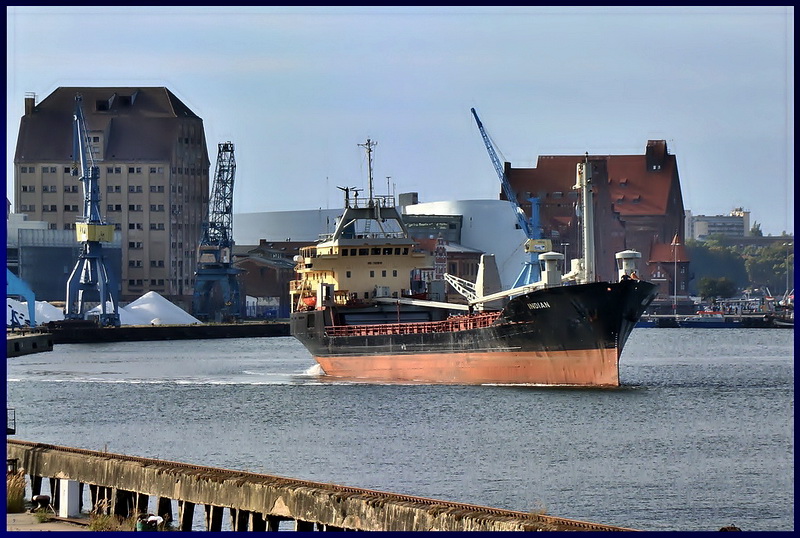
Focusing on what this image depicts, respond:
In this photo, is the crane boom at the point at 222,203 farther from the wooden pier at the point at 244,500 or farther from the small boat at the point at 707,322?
the wooden pier at the point at 244,500

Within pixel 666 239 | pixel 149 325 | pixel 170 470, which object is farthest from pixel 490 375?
pixel 666 239

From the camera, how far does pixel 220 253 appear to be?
10712cm

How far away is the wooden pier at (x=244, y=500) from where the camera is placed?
13.9m

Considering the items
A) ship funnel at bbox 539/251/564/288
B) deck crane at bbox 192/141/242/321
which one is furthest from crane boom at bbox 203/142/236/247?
ship funnel at bbox 539/251/564/288

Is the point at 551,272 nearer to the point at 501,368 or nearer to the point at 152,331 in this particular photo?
the point at 501,368

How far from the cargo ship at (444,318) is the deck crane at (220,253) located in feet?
173

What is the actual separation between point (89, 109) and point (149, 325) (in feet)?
98.1

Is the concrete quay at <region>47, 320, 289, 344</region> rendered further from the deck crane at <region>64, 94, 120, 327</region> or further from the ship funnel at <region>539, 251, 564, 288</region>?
the ship funnel at <region>539, 251, 564, 288</region>

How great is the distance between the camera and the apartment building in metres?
120

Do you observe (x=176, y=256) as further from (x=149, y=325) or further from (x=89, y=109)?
(x=149, y=325)

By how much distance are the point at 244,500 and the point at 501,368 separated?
23618 millimetres

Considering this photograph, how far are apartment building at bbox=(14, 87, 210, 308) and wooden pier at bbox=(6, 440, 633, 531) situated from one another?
10187 centimetres

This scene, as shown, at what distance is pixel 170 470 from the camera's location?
54.7ft

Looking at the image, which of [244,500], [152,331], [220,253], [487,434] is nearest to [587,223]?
[487,434]
